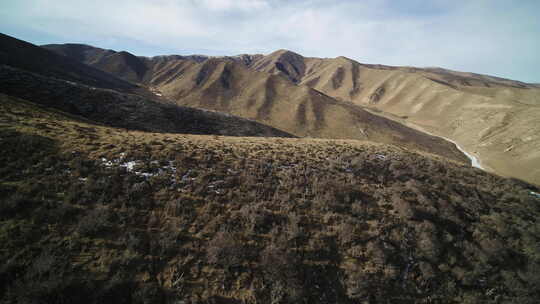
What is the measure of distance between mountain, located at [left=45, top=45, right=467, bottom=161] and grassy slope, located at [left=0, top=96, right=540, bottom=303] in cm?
3567

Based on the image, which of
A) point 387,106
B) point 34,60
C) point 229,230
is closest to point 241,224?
point 229,230

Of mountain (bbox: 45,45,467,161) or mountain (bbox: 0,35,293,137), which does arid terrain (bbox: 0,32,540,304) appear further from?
mountain (bbox: 45,45,467,161)

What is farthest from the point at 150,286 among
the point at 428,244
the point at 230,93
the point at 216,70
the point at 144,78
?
the point at 144,78

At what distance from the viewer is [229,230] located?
8.43m

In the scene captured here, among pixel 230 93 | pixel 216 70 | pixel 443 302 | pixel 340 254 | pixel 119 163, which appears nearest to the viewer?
pixel 443 302

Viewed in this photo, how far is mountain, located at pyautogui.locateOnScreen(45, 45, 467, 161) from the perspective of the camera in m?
48.2

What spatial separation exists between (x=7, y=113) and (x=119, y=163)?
1035 cm

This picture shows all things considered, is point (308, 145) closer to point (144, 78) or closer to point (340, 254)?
point (340, 254)

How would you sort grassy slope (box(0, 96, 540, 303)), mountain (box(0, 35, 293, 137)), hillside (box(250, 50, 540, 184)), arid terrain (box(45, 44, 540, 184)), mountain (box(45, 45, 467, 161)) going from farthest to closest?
mountain (box(45, 45, 467, 161)) → arid terrain (box(45, 44, 540, 184)) → hillside (box(250, 50, 540, 184)) → mountain (box(0, 35, 293, 137)) → grassy slope (box(0, 96, 540, 303))

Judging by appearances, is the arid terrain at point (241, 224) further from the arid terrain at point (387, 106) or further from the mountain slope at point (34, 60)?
the mountain slope at point (34, 60)

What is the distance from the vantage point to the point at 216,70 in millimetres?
81375

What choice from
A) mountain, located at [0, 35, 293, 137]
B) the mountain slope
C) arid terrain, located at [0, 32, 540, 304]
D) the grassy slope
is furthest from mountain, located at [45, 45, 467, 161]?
the grassy slope

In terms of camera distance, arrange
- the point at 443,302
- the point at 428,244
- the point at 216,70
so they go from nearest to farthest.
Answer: the point at 443,302, the point at 428,244, the point at 216,70

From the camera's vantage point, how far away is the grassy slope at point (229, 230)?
254 inches
